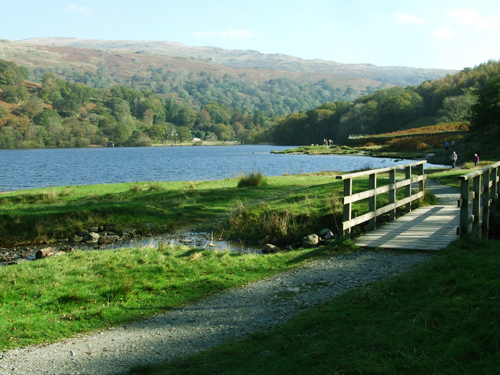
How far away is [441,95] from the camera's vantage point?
124m

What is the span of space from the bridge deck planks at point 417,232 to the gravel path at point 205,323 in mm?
1004

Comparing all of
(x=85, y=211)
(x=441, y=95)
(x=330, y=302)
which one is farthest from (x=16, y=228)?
(x=441, y=95)

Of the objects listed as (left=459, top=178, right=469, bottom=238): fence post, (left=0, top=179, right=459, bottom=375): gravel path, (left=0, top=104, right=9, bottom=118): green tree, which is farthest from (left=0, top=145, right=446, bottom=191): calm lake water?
(left=0, top=104, right=9, bottom=118): green tree

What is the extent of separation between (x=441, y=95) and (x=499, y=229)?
125 metres

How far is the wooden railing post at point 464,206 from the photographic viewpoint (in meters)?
9.20

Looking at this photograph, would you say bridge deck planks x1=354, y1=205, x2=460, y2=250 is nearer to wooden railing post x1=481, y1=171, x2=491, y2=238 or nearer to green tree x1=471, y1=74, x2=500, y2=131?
wooden railing post x1=481, y1=171, x2=491, y2=238

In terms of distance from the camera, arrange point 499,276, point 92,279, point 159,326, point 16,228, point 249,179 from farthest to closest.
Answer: point 249,179, point 16,228, point 92,279, point 159,326, point 499,276

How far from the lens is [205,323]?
6.83 m

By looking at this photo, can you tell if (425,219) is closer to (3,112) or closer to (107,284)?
(107,284)

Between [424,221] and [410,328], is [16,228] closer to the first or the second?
[424,221]

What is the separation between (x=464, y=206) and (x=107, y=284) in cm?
754

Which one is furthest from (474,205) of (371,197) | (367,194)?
(371,197)

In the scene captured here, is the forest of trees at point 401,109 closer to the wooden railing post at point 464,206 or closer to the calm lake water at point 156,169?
the calm lake water at point 156,169

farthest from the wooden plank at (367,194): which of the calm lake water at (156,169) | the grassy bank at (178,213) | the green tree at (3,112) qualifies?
the green tree at (3,112)
